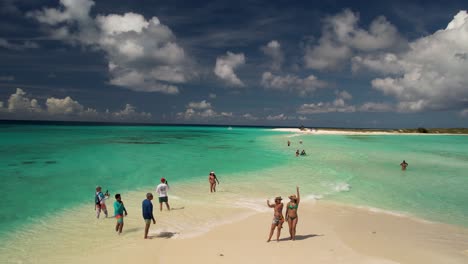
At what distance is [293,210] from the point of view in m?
11.9

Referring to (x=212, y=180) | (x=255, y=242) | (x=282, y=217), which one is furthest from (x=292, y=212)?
(x=212, y=180)

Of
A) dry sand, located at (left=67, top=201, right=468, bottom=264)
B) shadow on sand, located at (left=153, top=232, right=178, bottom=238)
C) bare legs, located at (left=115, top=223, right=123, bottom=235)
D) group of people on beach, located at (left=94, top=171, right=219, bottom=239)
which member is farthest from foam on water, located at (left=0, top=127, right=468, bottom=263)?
dry sand, located at (left=67, top=201, right=468, bottom=264)

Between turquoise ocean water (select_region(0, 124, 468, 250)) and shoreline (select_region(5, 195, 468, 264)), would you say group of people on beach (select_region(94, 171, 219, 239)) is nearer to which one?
shoreline (select_region(5, 195, 468, 264))

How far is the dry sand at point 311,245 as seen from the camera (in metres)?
10.5

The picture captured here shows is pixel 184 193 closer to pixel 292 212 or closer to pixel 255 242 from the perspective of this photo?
pixel 255 242

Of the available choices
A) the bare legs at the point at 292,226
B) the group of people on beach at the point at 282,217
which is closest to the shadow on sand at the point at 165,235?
the group of people on beach at the point at 282,217

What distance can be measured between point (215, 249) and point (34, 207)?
12128 mm

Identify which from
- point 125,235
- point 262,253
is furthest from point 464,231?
point 125,235

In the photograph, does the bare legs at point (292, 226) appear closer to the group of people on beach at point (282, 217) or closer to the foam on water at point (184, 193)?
the group of people on beach at point (282, 217)

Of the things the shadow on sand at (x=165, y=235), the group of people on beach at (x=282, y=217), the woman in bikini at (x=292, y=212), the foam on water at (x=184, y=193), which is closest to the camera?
the group of people on beach at (x=282, y=217)

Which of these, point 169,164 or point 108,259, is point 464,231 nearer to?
point 108,259

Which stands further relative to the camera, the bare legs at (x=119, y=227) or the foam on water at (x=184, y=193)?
the foam on water at (x=184, y=193)

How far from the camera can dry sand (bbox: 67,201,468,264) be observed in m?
10.5

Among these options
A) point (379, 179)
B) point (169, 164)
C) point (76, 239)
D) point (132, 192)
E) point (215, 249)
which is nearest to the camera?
point (215, 249)
